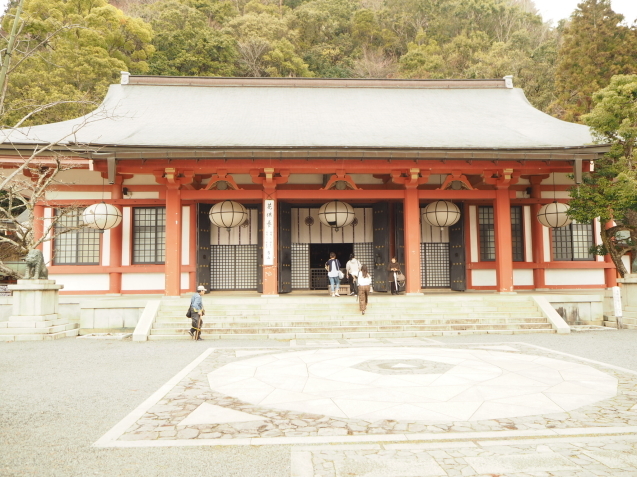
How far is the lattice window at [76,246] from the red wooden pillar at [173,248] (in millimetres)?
3138

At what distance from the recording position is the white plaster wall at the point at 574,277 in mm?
14469

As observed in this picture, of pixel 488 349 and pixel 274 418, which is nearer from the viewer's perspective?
pixel 274 418

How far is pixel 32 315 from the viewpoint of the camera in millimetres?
10688

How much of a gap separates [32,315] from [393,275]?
9.34 m

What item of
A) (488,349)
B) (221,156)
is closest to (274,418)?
(488,349)

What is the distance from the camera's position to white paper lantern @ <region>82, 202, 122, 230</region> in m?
12.8

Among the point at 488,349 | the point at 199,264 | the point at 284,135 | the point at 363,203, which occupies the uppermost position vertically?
the point at 284,135

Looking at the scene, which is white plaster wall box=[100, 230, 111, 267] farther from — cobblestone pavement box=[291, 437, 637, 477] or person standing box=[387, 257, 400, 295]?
cobblestone pavement box=[291, 437, 637, 477]

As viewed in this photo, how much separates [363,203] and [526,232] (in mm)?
5138

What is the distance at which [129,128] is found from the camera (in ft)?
45.4

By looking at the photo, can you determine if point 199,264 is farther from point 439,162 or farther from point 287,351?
point 439,162

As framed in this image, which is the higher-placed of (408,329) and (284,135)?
(284,135)

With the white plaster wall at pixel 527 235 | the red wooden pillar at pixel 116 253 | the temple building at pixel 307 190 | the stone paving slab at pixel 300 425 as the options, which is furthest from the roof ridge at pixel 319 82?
the stone paving slab at pixel 300 425

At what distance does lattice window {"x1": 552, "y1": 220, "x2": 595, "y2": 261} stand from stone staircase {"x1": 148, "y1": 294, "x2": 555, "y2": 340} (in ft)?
12.5
